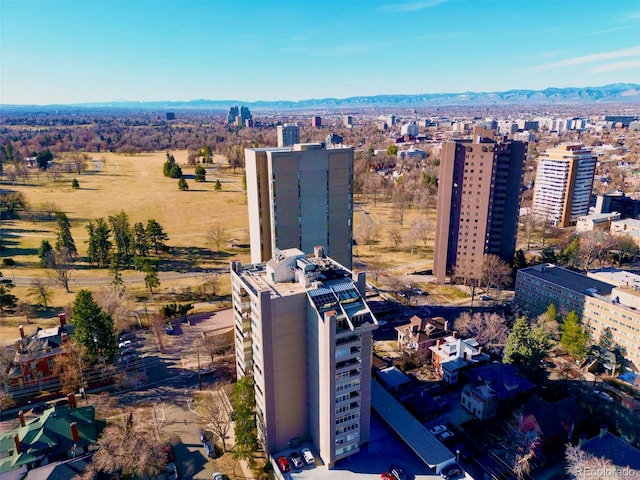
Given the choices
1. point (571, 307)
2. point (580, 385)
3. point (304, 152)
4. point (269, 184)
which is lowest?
point (580, 385)

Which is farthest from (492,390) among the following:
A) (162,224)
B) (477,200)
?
(162,224)

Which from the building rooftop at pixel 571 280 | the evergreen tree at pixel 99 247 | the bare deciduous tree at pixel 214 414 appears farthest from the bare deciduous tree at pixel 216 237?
the building rooftop at pixel 571 280

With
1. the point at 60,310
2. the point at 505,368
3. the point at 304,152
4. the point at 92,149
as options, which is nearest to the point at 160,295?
the point at 60,310

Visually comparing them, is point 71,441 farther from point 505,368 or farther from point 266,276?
point 505,368

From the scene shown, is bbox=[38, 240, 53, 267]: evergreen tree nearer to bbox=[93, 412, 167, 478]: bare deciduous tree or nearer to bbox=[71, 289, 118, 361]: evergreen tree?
bbox=[71, 289, 118, 361]: evergreen tree

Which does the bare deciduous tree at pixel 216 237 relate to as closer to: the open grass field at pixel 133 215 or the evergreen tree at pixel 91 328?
the open grass field at pixel 133 215

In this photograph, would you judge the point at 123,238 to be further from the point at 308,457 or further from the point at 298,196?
the point at 308,457

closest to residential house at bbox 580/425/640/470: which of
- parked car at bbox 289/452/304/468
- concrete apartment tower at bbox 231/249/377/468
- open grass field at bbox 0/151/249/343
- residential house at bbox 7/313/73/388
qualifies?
concrete apartment tower at bbox 231/249/377/468
